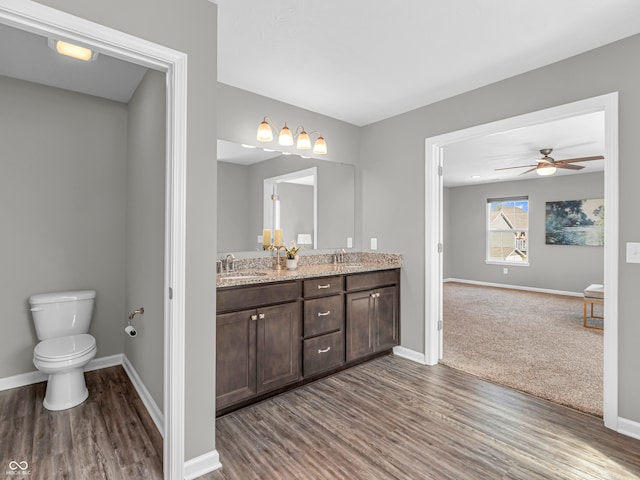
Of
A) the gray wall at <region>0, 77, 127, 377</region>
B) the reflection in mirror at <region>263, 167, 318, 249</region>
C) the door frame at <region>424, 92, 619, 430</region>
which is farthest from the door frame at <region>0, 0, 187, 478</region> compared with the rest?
the door frame at <region>424, 92, 619, 430</region>

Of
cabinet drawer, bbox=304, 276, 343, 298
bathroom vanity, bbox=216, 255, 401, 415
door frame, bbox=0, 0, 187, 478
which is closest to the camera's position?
door frame, bbox=0, 0, 187, 478

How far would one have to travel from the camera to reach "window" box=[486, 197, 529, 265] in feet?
24.3

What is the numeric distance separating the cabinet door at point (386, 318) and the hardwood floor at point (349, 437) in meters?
0.60

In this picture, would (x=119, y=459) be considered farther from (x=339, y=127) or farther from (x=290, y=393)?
(x=339, y=127)

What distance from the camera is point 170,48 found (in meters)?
1.61

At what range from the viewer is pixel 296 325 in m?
2.58

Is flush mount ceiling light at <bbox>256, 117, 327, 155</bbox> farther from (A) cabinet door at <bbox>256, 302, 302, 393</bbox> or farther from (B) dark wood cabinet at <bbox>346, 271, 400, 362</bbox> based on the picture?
(A) cabinet door at <bbox>256, 302, 302, 393</bbox>

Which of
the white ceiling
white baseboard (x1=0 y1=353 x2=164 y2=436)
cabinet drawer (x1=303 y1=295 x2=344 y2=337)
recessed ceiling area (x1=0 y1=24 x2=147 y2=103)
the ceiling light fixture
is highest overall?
the white ceiling

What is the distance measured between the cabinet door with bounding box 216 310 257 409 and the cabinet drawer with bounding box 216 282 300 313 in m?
0.05

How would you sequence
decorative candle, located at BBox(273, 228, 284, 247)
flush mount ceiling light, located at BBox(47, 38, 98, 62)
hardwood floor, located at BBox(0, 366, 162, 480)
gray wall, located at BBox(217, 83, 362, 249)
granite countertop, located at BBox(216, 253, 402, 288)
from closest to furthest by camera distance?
hardwood floor, located at BBox(0, 366, 162, 480) < flush mount ceiling light, located at BBox(47, 38, 98, 62) < granite countertop, located at BBox(216, 253, 402, 288) < gray wall, located at BBox(217, 83, 362, 249) < decorative candle, located at BBox(273, 228, 284, 247)

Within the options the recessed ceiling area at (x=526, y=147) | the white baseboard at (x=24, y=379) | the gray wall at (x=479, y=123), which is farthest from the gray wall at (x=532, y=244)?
the white baseboard at (x=24, y=379)

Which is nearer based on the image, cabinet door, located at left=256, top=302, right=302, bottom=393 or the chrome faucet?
cabinet door, located at left=256, top=302, right=302, bottom=393

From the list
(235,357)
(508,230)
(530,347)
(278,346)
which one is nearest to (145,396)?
(235,357)

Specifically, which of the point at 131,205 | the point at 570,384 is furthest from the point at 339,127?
the point at 570,384
